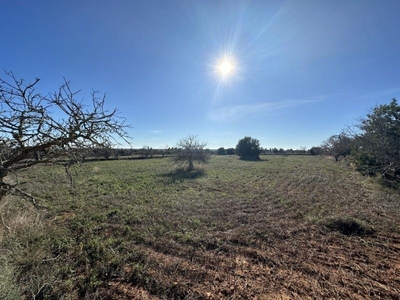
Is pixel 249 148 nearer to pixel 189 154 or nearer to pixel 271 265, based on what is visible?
pixel 189 154

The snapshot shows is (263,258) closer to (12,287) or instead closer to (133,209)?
(12,287)

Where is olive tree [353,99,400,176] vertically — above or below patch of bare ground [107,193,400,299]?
above

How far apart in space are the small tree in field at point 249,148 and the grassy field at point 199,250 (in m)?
31.2

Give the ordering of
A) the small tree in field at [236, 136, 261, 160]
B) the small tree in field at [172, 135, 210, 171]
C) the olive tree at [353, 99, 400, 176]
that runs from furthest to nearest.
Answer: the small tree in field at [236, 136, 261, 160] → the small tree in field at [172, 135, 210, 171] → the olive tree at [353, 99, 400, 176]

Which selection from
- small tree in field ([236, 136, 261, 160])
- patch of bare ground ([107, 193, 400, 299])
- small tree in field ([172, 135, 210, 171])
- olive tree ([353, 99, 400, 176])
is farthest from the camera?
small tree in field ([236, 136, 261, 160])

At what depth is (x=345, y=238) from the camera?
4117 millimetres

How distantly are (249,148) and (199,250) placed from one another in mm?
35781

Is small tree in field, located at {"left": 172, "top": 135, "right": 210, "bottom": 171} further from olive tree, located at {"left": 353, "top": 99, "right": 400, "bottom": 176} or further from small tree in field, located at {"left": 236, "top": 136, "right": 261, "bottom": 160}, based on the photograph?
small tree in field, located at {"left": 236, "top": 136, "right": 261, "bottom": 160}

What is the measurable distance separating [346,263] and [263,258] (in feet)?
4.63

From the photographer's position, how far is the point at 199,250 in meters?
3.65

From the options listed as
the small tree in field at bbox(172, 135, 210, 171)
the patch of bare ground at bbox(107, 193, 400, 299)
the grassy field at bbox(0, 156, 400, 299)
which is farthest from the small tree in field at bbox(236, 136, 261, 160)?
the patch of bare ground at bbox(107, 193, 400, 299)

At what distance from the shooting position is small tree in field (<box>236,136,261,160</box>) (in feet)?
123

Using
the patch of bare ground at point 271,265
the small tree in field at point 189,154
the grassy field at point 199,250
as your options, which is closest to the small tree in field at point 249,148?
the small tree in field at point 189,154

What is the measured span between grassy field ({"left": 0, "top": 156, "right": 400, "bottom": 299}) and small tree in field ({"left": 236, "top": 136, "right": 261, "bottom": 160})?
31.2 meters
